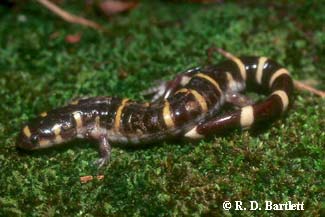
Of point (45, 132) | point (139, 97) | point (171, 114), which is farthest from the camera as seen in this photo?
point (139, 97)

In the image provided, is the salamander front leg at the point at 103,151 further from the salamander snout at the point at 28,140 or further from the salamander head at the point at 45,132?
the salamander snout at the point at 28,140

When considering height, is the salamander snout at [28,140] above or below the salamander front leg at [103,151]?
above

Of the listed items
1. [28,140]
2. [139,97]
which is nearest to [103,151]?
[28,140]

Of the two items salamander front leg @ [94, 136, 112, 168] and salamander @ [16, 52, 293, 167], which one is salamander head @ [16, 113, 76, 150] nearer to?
salamander @ [16, 52, 293, 167]

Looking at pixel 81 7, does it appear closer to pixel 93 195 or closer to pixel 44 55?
pixel 44 55

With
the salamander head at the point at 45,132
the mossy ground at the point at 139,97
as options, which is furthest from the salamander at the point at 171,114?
the mossy ground at the point at 139,97

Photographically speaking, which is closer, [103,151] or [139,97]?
[103,151]

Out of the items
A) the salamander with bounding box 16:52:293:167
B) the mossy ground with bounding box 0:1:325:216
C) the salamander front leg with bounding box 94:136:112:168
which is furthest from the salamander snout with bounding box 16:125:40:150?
the salamander front leg with bounding box 94:136:112:168

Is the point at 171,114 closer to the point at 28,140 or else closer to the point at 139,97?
the point at 139,97
